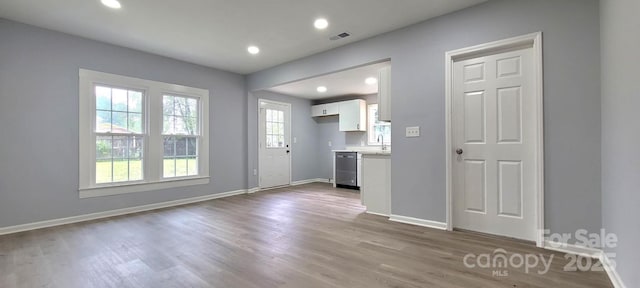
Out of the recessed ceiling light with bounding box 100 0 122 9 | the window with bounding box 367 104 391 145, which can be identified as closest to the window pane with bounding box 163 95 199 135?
the recessed ceiling light with bounding box 100 0 122 9

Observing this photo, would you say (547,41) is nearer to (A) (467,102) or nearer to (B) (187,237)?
(A) (467,102)

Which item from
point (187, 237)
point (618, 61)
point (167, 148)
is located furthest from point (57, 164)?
point (618, 61)

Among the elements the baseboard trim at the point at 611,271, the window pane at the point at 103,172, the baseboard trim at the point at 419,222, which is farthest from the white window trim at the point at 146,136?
the baseboard trim at the point at 611,271

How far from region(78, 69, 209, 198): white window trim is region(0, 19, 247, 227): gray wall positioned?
3.3 inches

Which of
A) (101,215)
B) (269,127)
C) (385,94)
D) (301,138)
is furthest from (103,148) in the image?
(301,138)

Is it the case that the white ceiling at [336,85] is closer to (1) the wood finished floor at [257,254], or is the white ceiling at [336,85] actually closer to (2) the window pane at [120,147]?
(1) the wood finished floor at [257,254]

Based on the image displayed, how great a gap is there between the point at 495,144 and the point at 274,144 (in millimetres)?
4782

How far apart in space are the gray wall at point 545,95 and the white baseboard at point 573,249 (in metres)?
0.13

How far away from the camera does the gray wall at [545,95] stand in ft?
7.88

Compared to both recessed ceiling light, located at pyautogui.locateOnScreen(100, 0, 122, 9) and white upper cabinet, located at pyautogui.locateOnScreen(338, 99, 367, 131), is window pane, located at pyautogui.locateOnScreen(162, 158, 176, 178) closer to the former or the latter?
recessed ceiling light, located at pyautogui.locateOnScreen(100, 0, 122, 9)

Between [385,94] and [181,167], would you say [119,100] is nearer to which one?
[181,167]

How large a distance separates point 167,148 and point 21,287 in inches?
118

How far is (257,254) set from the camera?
252cm

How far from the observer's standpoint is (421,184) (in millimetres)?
3332
